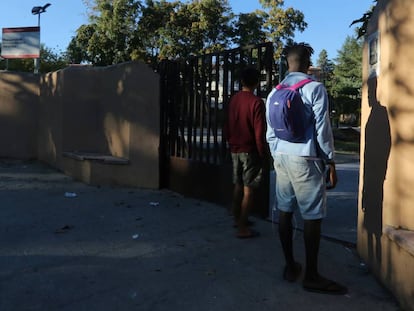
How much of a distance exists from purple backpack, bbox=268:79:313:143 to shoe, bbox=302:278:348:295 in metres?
1.11

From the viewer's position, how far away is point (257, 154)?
5320mm

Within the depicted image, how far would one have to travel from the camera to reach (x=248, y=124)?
530 centimetres

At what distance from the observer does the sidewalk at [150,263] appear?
363 centimetres

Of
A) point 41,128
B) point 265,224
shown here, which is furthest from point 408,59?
point 41,128

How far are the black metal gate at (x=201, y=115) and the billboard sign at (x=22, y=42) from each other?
25.1ft

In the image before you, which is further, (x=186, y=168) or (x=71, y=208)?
(x=186, y=168)

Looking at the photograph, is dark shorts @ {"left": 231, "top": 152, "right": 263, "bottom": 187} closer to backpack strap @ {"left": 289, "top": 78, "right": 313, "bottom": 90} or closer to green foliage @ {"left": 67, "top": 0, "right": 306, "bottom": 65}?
backpack strap @ {"left": 289, "top": 78, "right": 313, "bottom": 90}

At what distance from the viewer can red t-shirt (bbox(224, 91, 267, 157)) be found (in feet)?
17.2

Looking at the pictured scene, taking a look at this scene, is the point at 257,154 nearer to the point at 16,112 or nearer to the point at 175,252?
the point at 175,252

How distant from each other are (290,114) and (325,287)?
4.42ft

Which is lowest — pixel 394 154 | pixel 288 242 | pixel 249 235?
pixel 249 235

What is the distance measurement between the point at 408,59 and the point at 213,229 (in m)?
2.99

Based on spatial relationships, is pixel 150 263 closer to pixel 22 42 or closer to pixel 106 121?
pixel 106 121

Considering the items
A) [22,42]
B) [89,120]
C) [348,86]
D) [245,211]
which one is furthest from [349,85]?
[245,211]
